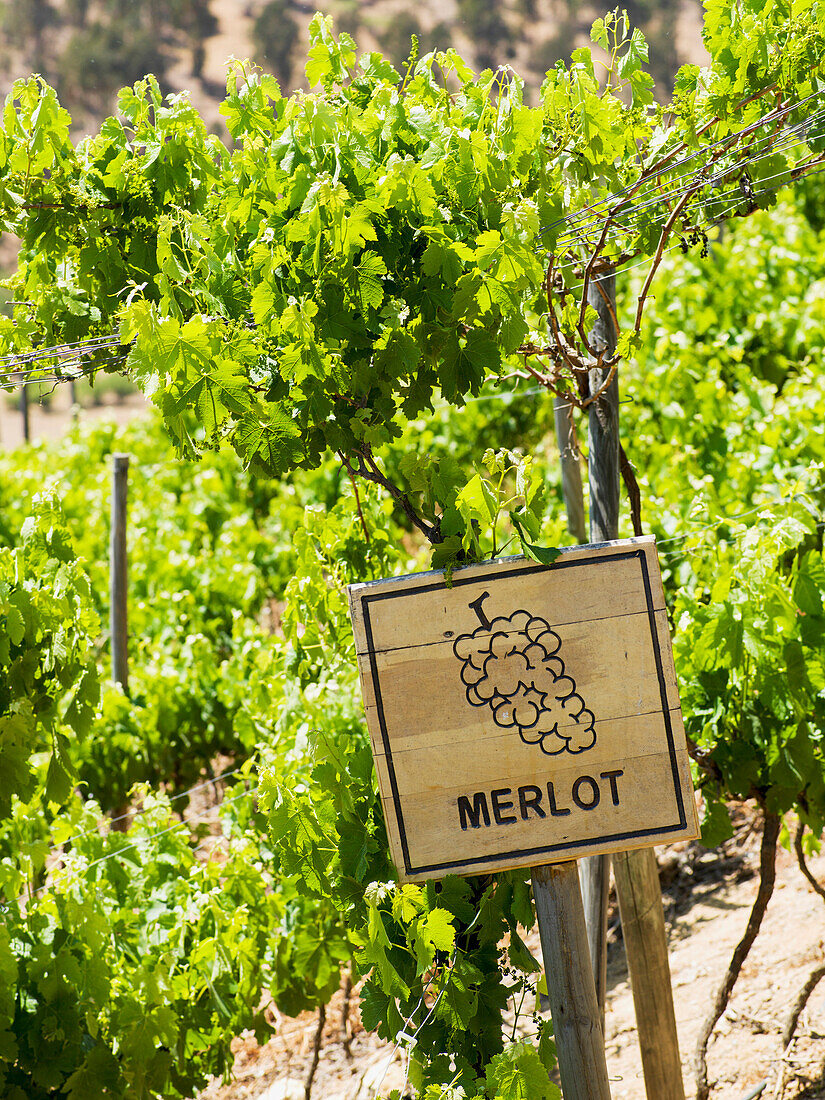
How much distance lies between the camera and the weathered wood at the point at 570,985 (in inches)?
63.3

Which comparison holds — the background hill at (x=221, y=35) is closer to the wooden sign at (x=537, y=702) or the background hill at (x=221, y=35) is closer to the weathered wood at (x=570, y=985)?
the wooden sign at (x=537, y=702)

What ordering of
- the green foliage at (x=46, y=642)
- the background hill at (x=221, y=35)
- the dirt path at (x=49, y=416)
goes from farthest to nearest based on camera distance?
the background hill at (x=221, y=35) < the dirt path at (x=49, y=416) < the green foliage at (x=46, y=642)

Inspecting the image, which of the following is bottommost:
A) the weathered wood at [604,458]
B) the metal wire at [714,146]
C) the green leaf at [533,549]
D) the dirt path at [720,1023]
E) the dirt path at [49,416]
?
the dirt path at [720,1023]

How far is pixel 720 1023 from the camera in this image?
2990 mm

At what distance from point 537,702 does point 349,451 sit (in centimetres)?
49

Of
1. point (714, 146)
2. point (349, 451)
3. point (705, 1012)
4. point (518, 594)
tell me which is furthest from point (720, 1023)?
point (714, 146)

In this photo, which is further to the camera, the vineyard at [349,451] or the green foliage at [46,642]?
the green foliage at [46,642]

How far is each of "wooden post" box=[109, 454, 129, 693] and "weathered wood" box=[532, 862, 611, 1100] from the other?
3.07 meters

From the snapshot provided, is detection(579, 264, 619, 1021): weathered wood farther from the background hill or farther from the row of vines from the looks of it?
the background hill

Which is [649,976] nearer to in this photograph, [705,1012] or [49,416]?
[705,1012]

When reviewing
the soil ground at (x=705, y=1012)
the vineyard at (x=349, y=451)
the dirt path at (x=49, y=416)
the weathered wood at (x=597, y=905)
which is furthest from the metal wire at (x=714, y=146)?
the dirt path at (x=49, y=416)

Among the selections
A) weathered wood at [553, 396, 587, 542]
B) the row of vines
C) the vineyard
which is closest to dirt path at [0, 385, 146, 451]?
the row of vines

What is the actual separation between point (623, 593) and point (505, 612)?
175 millimetres

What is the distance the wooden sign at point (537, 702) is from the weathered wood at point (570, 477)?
128 cm
